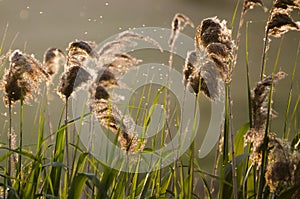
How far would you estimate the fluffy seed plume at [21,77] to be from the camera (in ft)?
8.29

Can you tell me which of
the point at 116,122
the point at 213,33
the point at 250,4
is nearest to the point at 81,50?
the point at 116,122

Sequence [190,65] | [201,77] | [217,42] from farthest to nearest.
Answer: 1. [190,65]
2. [201,77]
3. [217,42]

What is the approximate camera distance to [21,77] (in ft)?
8.32

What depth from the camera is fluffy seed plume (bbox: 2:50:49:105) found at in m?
2.53

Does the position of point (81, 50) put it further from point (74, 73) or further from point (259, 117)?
point (259, 117)

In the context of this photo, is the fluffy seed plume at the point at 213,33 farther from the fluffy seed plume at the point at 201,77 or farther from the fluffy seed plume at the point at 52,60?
the fluffy seed plume at the point at 52,60

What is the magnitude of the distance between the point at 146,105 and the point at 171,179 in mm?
404

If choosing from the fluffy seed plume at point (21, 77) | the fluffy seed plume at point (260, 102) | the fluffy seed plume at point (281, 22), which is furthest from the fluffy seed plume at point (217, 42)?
the fluffy seed plume at point (21, 77)

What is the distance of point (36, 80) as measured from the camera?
2592 mm

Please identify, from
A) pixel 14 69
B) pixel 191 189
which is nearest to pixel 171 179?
pixel 191 189

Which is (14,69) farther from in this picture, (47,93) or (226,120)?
(226,120)

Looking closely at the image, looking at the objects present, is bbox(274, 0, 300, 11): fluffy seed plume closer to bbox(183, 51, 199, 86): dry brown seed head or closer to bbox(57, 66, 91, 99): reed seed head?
bbox(183, 51, 199, 86): dry brown seed head

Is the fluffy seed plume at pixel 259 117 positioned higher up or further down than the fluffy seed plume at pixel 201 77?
further down

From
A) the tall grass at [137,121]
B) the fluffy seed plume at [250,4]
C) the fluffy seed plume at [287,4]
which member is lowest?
the tall grass at [137,121]
